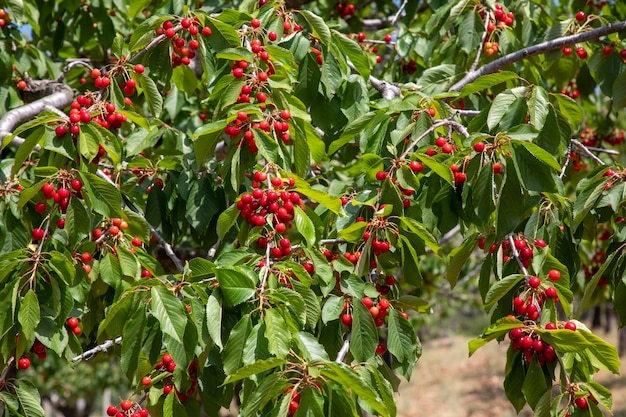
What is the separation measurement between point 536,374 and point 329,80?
1452mm

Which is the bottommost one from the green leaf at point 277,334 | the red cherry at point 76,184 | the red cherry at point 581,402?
the red cherry at point 581,402

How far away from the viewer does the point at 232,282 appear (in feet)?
6.57

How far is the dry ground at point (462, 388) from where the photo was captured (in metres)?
15.0

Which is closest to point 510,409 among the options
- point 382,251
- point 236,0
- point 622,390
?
point 622,390

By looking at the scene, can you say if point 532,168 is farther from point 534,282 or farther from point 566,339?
point 566,339

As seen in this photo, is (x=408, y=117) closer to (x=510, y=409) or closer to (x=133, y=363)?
(x=133, y=363)

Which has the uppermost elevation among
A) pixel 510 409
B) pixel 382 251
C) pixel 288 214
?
pixel 288 214

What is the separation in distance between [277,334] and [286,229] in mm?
591

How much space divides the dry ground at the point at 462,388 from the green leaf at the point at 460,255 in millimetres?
11287

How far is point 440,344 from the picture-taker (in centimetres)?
2759

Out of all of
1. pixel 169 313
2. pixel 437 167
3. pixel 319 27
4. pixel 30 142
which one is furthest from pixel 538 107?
pixel 30 142

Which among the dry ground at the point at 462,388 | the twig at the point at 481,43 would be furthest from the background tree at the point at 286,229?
the dry ground at the point at 462,388

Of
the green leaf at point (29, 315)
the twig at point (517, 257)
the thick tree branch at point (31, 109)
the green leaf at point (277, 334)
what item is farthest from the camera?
the thick tree branch at point (31, 109)

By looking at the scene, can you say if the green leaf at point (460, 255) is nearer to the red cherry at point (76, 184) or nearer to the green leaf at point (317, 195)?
the green leaf at point (317, 195)
